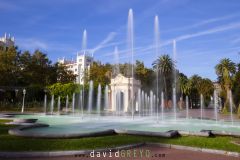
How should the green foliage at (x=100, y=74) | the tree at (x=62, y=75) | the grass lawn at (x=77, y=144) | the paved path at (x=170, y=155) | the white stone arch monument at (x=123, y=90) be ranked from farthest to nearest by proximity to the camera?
the tree at (x=62, y=75)
the green foliage at (x=100, y=74)
the white stone arch monument at (x=123, y=90)
the grass lawn at (x=77, y=144)
the paved path at (x=170, y=155)

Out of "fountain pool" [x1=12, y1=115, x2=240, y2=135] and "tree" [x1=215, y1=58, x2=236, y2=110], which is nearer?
"fountain pool" [x1=12, y1=115, x2=240, y2=135]

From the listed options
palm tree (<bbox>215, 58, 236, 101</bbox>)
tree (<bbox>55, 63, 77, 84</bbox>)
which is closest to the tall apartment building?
tree (<bbox>55, 63, 77, 84</bbox>)

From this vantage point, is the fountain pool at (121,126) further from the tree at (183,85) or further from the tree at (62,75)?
the tree at (183,85)

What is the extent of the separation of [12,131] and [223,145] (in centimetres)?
894

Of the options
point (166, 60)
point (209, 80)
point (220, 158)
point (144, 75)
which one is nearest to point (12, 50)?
point (144, 75)

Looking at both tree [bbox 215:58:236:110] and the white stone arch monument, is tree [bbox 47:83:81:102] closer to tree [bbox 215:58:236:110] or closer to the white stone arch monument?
the white stone arch monument

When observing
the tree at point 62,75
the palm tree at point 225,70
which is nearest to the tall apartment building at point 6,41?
the tree at point 62,75

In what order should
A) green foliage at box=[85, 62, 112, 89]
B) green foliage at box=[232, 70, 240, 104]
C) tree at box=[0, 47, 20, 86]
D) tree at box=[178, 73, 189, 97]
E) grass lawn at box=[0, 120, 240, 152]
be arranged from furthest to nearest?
tree at box=[178, 73, 189, 97] → green foliage at box=[85, 62, 112, 89] → green foliage at box=[232, 70, 240, 104] → tree at box=[0, 47, 20, 86] → grass lawn at box=[0, 120, 240, 152]

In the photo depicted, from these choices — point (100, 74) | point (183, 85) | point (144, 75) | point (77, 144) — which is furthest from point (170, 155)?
point (183, 85)

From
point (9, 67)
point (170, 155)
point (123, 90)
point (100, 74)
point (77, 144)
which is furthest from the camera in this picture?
point (100, 74)

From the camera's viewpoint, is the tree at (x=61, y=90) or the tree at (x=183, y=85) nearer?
the tree at (x=61, y=90)

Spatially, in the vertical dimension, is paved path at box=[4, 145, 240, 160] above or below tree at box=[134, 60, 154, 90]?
below

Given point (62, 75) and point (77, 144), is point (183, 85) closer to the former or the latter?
point (62, 75)

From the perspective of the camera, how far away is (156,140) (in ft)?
37.8
